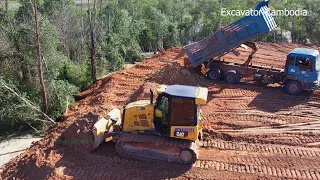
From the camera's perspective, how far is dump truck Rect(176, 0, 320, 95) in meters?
13.1

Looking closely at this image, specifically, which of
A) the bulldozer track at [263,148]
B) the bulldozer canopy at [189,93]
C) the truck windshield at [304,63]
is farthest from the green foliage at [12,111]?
the truck windshield at [304,63]

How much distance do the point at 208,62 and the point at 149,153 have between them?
7.54 metres

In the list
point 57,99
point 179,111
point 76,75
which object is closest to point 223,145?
point 179,111

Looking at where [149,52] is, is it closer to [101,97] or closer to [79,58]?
[79,58]

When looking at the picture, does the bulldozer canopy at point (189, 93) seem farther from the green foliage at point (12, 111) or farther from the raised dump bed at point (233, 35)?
the green foliage at point (12, 111)

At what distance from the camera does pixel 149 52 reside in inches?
1043

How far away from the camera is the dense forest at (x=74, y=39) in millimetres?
13148

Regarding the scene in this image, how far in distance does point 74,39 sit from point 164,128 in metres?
14.2

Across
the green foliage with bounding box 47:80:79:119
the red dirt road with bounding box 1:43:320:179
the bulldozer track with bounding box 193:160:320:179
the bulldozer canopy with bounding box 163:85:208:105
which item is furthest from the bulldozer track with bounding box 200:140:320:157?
the green foliage with bounding box 47:80:79:119

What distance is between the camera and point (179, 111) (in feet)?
27.6

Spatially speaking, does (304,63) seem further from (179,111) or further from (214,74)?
(179,111)

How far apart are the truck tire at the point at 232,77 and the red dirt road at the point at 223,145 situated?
2.45ft

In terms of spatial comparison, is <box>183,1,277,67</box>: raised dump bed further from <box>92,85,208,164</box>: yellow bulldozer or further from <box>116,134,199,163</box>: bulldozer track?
<box>116,134,199,163</box>: bulldozer track

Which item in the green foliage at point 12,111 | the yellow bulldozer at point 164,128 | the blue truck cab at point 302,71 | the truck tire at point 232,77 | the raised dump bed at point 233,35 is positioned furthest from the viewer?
the truck tire at point 232,77
